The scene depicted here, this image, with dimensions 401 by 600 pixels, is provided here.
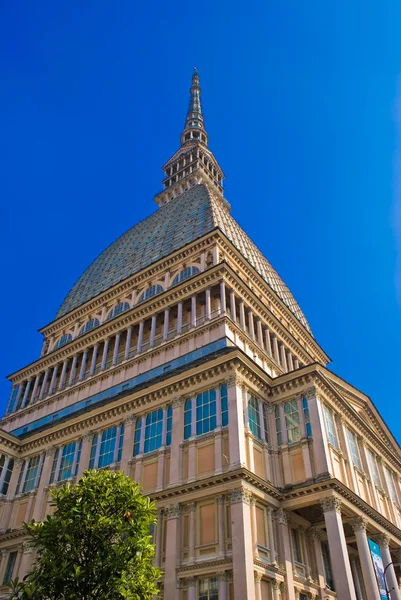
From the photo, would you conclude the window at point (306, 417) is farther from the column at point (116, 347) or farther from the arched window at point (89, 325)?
the arched window at point (89, 325)

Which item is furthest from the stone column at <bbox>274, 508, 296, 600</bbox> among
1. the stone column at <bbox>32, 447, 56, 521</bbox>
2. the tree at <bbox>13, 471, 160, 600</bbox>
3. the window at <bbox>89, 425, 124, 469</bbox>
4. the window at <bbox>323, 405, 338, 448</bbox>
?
the stone column at <bbox>32, 447, 56, 521</bbox>

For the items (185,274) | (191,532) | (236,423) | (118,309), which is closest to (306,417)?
(236,423)

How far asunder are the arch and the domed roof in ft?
16.8

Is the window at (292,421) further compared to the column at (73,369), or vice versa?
the column at (73,369)

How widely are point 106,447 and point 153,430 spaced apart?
542cm

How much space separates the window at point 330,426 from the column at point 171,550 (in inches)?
504

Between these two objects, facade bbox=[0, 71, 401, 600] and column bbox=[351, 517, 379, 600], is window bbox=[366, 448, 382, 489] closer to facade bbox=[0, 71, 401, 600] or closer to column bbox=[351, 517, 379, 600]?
facade bbox=[0, 71, 401, 600]

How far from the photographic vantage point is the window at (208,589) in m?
31.3

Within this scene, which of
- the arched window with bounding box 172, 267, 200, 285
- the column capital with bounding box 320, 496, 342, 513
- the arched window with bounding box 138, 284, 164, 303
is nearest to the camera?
the column capital with bounding box 320, 496, 342, 513

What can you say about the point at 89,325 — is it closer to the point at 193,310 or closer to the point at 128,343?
the point at 128,343

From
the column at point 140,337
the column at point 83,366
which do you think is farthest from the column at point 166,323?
the column at point 83,366

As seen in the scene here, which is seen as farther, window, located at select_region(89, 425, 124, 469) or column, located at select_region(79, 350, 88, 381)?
column, located at select_region(79, 350, 88, 381)

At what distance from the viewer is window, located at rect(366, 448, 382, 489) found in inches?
1810

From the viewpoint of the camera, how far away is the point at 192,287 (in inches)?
2143
